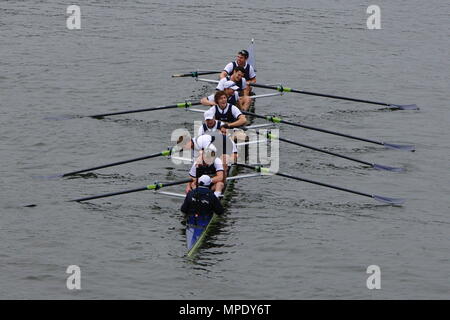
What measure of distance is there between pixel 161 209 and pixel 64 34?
2394 cm

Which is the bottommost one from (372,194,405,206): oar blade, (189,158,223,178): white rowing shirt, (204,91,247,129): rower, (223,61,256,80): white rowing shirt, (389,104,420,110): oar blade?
(372,194,405,206): oar blade

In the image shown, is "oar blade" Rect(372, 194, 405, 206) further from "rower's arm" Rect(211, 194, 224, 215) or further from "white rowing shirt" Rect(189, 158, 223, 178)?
"rower's arm" Rect(211, 194, 224, 215)

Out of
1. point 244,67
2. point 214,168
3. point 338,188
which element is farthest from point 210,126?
point 244,67

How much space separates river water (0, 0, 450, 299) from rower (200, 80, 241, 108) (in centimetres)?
258

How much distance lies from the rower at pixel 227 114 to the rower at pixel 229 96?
1294 mm

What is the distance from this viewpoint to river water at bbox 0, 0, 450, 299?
2398 cm

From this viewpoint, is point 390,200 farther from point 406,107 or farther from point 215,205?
point 406,107

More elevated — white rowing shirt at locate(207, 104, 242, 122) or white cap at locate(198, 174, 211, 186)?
white rowing shirt at locate(207, 104, 242, 122)

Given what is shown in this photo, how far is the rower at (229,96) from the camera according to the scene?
109 ft

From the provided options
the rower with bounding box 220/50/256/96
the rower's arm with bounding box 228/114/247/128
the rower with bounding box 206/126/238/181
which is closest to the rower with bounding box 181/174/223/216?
the rower with bounding box 206/126/238/181

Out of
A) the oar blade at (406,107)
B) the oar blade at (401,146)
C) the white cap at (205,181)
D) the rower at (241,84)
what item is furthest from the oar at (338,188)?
the oar blade at (406,107)

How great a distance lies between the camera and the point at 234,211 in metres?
27.8
